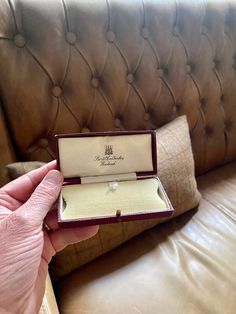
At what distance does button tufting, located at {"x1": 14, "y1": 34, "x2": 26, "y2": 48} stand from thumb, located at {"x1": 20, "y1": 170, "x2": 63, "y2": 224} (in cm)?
34

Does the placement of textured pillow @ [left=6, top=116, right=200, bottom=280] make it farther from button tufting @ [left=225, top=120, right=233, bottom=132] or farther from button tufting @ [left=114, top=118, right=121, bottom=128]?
button tufting @ [left=225, top=120, right=233, bottom=132]

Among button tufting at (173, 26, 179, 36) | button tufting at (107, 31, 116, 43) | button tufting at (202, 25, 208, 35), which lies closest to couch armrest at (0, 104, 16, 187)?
button tufting at (107, 31, 116, 43)

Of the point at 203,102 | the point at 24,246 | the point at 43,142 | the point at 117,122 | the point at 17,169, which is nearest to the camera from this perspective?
the point at 24,246

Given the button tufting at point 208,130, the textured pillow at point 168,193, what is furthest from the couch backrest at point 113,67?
the textured pillow at point 168,193

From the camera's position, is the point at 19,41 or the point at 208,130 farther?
the point at 208,130

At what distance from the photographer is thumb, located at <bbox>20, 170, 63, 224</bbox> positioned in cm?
48

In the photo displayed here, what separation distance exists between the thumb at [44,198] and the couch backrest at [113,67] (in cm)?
24

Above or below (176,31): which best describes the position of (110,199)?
below

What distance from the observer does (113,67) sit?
79 centimetres

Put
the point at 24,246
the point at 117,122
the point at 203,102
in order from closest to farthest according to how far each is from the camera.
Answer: the point at 24,246
the point at 117,122
the point at 203,102

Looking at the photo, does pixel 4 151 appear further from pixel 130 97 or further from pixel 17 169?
pixel 130 97

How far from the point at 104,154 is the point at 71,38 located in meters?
0.37

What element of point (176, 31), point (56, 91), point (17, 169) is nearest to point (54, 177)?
point (17, 169)

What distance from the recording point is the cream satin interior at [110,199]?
1.60 feet
